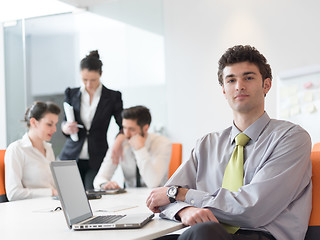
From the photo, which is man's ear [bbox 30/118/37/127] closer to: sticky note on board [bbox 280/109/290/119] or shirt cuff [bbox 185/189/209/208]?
shirt cuff [bbox 185/189/209/208]

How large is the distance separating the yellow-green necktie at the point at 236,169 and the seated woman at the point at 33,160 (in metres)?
1.51

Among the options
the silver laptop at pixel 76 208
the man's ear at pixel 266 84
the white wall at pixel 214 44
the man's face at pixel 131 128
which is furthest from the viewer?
the white wall at pixel 214 44

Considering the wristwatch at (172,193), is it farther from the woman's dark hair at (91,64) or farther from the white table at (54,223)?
the woman's dark hair at (91,64)

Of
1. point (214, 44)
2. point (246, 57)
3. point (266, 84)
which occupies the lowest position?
point (266, 84)

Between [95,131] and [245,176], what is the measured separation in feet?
7.33

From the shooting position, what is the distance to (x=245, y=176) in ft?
6.55

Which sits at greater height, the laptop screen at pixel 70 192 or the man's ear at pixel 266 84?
the man's ear at pixel 266 84

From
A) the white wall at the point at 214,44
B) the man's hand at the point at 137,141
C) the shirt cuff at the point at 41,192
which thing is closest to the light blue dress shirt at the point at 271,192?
the shirt cuff at the point at 41,192

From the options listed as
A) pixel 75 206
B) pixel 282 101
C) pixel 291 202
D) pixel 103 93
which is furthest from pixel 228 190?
pixel 282 101

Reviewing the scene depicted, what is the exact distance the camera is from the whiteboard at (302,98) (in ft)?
14.3

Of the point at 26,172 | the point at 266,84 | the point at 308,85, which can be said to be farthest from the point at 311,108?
the point at 26,172

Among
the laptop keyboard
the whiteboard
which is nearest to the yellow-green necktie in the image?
the laptop keyboard

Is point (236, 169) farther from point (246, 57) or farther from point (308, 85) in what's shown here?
point (308, 85)

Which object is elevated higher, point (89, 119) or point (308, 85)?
point (308, 85)
